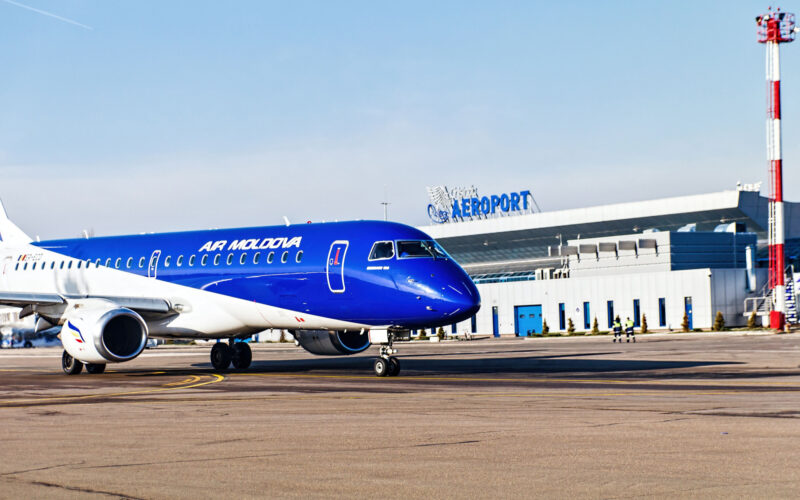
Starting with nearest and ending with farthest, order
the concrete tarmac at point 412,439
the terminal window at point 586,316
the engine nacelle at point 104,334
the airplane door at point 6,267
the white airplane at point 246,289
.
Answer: the concrete tarmac at point 412,439
the white airplane at point 246,289
the engine nacelle at point 104,334
the airplane door at point 6,267
the terminal window at point 586,316

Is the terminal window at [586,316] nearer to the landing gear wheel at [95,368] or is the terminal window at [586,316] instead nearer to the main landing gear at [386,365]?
the landing gear wheel at [95,368]

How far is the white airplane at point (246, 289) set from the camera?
28297 mm

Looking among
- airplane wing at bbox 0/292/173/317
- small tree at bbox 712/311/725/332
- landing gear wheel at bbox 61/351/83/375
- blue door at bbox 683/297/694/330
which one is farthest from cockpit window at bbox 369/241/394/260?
blue door at bbox 683/297/694/330

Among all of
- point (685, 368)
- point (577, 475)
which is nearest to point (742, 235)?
point (685, 368)

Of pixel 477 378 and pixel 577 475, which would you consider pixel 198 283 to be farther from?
pixel 577 475

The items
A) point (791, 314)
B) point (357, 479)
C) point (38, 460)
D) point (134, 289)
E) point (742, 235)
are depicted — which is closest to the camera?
point (357, 479)

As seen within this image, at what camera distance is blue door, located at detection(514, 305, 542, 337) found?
8625 centimetres

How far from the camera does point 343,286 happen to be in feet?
96.6

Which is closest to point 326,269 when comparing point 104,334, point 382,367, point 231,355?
point 382,367

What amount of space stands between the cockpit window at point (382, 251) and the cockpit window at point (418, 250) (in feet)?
0.80

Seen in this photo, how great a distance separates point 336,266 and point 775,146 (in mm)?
54424

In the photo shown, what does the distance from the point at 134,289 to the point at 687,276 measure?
51.4 metres

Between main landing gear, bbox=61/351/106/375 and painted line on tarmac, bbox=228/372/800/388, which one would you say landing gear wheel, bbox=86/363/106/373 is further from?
painted line on tarmac, bbox=228/372/800/388

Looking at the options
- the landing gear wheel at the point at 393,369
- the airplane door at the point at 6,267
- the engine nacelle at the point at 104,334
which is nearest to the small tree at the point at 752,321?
the landing gear wheel at the point at 393,369
